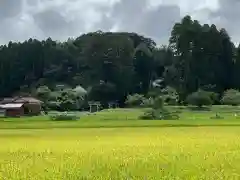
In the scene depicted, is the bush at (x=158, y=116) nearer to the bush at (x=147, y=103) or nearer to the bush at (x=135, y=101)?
the bush at (x=147, y=103)

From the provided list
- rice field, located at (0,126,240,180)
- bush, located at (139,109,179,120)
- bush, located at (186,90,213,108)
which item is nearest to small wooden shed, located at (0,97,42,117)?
bush, located at (186,90,213,108)

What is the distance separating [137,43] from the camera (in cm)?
11219

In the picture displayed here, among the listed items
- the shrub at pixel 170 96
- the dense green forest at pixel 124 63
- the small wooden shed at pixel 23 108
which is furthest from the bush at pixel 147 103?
the small wooden shed at pixel 23 108

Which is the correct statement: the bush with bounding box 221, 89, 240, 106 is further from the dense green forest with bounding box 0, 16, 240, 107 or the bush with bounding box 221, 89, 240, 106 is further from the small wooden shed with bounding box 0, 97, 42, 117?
the small wooden shed with bounding box 0, 97, 42, 117

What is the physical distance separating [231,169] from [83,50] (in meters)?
89.3

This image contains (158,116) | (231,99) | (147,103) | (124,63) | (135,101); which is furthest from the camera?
(124,63)

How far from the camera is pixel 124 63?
96625mm

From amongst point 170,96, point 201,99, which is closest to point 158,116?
point 201,99

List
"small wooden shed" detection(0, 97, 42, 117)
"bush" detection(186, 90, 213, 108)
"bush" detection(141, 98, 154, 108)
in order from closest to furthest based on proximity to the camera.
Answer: "bush" detection(186, 90, 213, 108) < "small wooden shed" detection(0, 97, 42, 117) < "bush" detection(141, 98, 154, 108)

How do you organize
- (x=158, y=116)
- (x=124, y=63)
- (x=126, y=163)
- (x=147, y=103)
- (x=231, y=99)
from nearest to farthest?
(x=126, y=163), (x=158, y=116), (x=231, y=99), (x=147, y=103), (x=124, y=63)

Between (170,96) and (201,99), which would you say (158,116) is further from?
(170,96)

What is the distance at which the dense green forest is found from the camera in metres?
89.3

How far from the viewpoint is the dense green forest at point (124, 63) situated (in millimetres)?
89312

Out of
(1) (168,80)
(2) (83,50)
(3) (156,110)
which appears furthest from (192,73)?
(3) (156,110)
